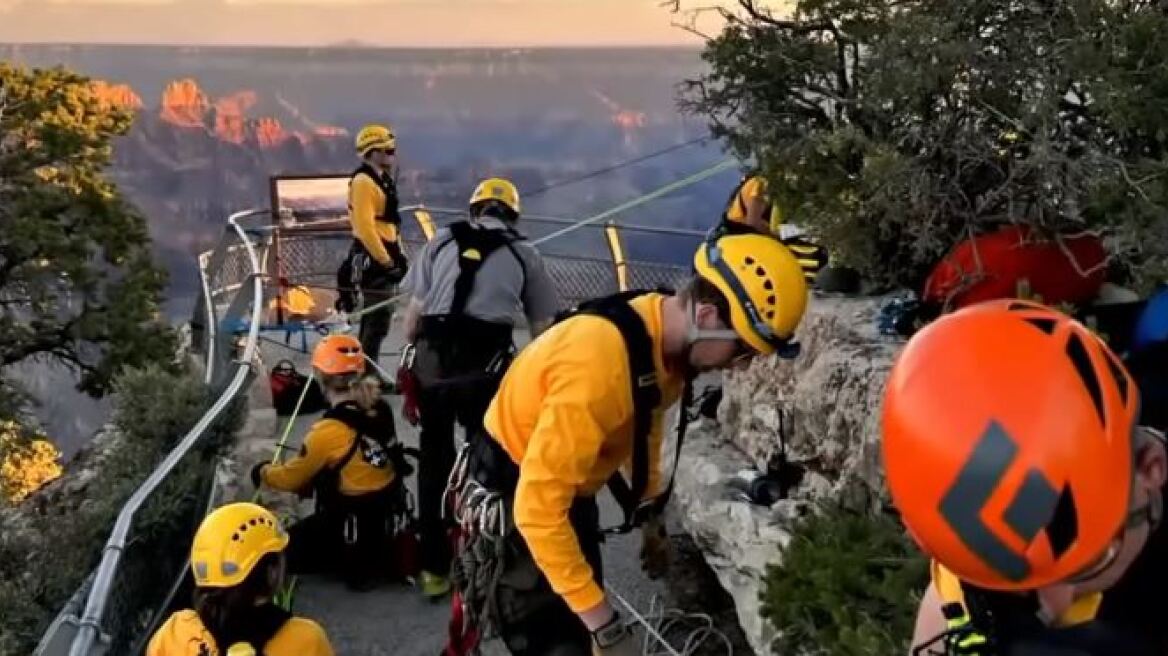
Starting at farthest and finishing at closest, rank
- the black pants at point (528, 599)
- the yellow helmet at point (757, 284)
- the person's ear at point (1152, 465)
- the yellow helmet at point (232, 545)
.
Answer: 1. the yellow helmet at point (232, 545)
2. the black pants at point (528, 599)
3. the yellow helmet at point (757, 284)
4. the person's ear at point (1152, 465)

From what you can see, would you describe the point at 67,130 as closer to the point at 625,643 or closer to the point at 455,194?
the point at 455,194

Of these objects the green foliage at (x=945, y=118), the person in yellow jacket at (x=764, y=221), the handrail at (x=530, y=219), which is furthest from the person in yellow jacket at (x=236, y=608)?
the handrail at (x=530, y=219)

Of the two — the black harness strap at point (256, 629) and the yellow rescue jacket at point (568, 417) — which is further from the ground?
the yellow rescue jacket at point (568, 417)

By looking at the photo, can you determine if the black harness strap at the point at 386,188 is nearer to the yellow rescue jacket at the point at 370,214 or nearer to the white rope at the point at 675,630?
the yellow rescue jacket at the point at 370,214

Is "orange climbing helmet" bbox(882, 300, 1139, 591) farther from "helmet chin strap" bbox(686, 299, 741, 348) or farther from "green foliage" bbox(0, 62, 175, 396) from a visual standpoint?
"green foliage" bbox(0, 62, 175, 396)

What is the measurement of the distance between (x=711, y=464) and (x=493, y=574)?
2094 mm

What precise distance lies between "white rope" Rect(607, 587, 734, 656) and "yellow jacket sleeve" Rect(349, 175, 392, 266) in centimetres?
397

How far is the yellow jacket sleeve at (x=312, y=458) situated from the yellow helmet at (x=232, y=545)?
1.30m

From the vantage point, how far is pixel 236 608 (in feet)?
12.4

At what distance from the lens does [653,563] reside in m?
4.22

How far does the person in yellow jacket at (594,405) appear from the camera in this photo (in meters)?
2.84

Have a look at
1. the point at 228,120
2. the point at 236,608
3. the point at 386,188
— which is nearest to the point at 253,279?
the point at 386,188

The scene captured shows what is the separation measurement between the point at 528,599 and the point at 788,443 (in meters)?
2.00

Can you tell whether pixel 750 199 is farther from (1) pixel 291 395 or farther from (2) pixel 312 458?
(1) pixel 291 395
